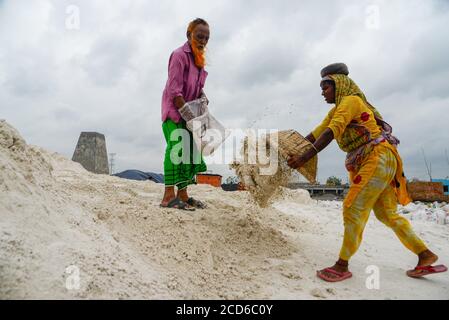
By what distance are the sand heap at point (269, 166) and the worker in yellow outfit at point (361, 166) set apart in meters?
0.18

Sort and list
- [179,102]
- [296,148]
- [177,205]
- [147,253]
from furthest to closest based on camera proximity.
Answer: [177,205] < [179,102] < [296,148] < [147,253]

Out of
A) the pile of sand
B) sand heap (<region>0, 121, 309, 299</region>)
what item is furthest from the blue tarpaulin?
sand heap (<region>0, 121, 309, 299</region>)

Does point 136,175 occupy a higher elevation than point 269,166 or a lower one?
higher

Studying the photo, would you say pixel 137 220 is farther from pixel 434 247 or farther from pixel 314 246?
pixel 434 247

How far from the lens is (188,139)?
141 inches

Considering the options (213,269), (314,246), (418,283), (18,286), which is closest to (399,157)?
(418,283)

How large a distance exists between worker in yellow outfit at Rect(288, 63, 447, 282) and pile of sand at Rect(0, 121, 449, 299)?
25 cm

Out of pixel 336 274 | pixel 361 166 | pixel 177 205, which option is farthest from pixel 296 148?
pixel 177 205

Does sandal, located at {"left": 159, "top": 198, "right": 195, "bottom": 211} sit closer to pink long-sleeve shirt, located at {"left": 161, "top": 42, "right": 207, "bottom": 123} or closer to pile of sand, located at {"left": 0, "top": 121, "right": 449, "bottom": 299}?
pile of sand, located at {"left": 0, "top": 121, "right": 449, "bottom": 299}

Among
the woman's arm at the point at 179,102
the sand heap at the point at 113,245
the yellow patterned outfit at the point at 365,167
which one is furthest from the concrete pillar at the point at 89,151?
the yellow patterned outfit at the point at 365,167

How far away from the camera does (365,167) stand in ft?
8.89

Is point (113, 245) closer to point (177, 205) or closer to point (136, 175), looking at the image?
point (177, 205)

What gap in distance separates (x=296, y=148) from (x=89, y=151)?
801 cm
